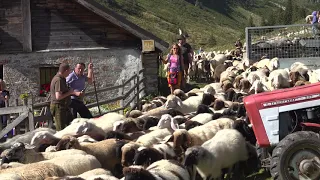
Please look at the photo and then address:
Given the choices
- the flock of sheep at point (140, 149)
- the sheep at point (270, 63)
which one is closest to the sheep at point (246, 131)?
the flock of sheep at point (140, 149)

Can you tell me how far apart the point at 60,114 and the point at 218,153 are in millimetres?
→ 3690

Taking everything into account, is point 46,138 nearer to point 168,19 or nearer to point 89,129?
point 89,129

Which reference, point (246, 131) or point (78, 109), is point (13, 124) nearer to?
point (78, 109)

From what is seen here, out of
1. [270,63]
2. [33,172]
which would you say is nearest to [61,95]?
[33,172]

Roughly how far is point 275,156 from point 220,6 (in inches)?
6698

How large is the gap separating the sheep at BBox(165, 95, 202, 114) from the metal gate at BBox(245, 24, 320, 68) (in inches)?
230

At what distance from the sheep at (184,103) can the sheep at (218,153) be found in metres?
3.80

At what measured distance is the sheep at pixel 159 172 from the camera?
6.68m

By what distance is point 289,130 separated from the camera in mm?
7688

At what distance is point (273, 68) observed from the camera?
1858 cm

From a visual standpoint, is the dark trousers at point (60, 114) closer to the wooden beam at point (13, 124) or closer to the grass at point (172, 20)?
the wooden beam at point (13, 124)

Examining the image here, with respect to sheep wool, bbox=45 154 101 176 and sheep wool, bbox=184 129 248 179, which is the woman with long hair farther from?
sheep wool, bbox=45 154 101 176

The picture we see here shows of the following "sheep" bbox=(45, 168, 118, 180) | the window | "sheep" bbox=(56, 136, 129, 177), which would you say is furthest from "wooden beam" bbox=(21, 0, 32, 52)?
"sheep" bbox=(45, 168, 118, 180)

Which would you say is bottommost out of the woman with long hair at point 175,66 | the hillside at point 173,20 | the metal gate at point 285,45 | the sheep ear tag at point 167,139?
the sheep ear tag at point 167,139
